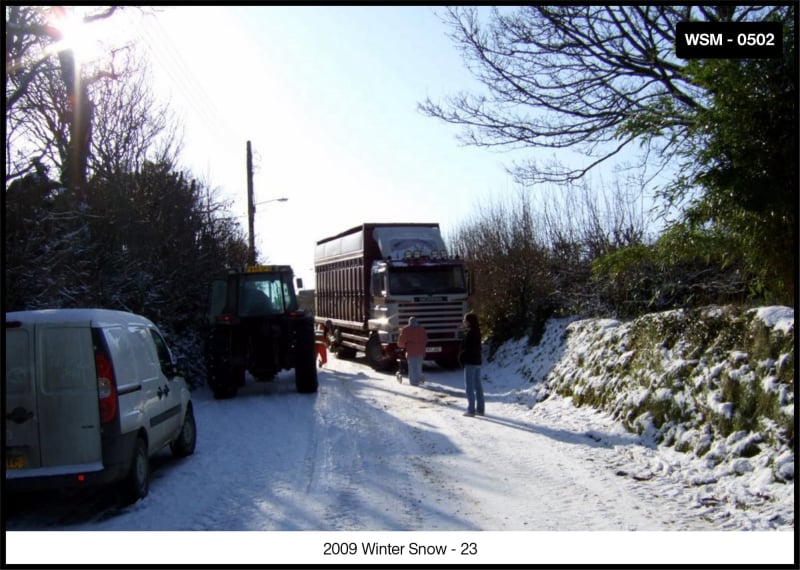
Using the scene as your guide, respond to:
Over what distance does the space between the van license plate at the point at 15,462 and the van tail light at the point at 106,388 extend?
2.25 feet

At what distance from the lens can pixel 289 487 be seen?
713 centimetres

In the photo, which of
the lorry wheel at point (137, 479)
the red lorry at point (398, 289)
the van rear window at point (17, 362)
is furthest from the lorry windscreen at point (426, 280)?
the van rear window at point (17, 362)

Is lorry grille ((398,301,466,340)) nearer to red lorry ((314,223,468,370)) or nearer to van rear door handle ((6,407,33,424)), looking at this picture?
red lorry ((314,223,468,370))

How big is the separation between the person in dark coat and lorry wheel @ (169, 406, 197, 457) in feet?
14.3

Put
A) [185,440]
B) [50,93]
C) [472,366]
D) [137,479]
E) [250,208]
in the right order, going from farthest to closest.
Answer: [250,208] < [50,93] < [472,366] < [185,440] < [137,479]

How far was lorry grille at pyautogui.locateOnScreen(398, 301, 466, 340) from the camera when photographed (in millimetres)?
17969

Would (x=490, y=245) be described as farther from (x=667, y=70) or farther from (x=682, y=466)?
(x=682, y=466)

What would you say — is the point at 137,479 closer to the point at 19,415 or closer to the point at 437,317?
the point at 19,415

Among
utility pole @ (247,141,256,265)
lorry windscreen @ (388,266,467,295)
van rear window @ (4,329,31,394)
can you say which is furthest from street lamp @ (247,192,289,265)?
van rear window @ (4,329,31,394)

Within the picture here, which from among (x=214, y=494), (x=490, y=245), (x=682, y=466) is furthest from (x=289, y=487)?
(x=490, y=245)

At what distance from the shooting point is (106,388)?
6.32 meters

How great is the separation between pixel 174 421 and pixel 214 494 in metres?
1.70

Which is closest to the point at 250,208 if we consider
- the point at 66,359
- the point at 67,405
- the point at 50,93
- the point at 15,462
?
the point at 50,93

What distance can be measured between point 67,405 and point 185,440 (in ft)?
9.76
